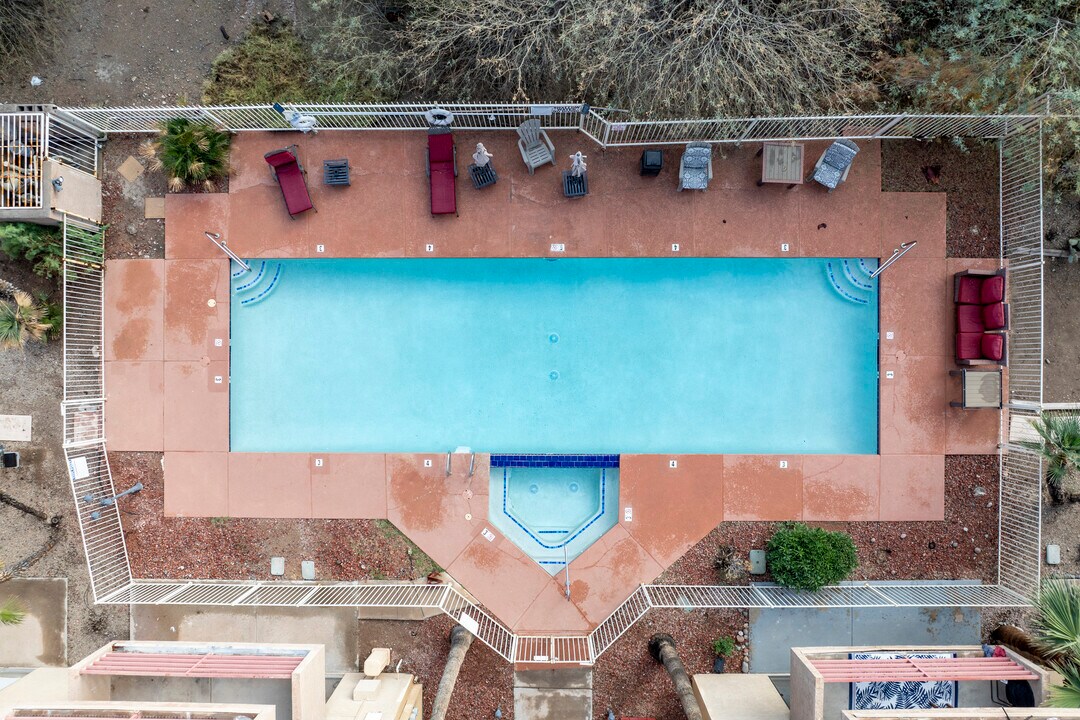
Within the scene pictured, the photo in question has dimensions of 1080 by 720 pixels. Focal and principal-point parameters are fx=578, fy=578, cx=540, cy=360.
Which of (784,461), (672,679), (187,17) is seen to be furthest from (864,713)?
(187,17)

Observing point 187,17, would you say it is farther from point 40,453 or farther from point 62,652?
point 62,652

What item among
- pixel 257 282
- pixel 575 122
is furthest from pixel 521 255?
pixel 257 282

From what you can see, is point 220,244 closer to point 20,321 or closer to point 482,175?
point 20,321

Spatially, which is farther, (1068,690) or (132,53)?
(132,53)

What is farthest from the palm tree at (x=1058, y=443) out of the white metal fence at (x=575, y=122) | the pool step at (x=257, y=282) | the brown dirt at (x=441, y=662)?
the pool step at (x=257, y=282)

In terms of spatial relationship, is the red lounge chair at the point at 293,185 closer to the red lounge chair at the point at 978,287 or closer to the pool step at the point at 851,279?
the pool step at the point at 851,279

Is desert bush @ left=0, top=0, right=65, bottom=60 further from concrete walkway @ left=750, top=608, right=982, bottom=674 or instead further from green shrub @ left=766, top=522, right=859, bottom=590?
concrete walkway @ left=750, top=608, right=982, bottom=674

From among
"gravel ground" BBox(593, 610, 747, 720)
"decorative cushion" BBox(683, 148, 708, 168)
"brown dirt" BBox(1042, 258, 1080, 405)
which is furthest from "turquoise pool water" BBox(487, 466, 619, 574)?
"brown dirt" BBox(1042, 258, 1080, 405)
